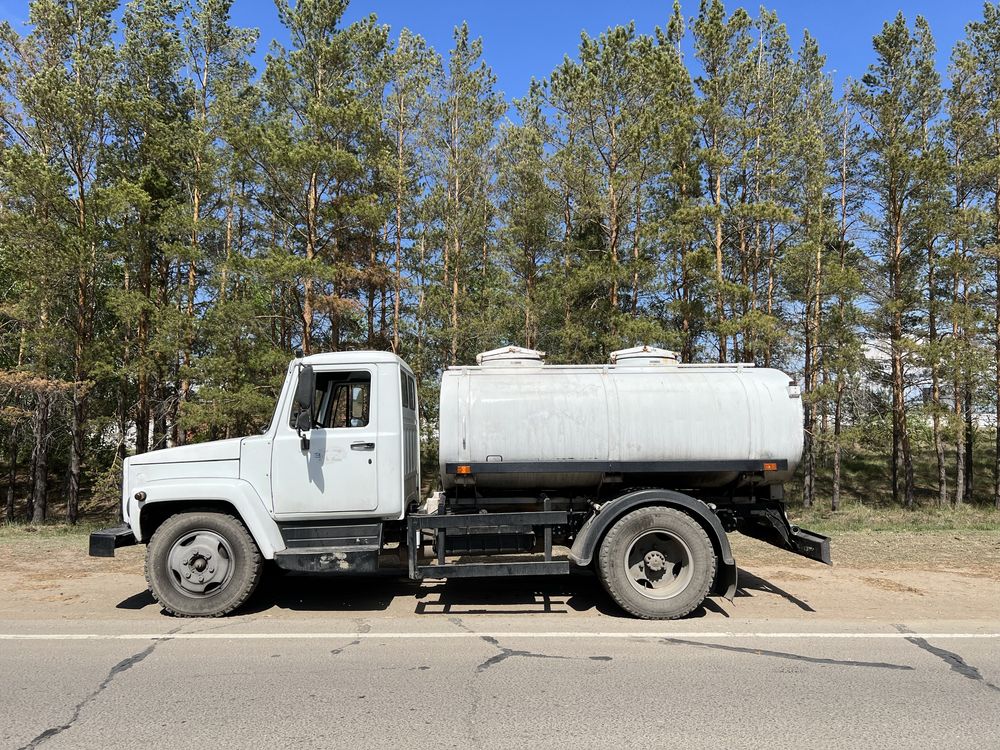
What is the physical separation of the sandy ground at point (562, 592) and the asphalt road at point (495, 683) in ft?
1.31

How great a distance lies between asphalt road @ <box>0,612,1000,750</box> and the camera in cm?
365

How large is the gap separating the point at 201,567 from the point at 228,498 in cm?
75

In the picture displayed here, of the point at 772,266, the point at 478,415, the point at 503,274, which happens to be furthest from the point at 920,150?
the point at 478,415

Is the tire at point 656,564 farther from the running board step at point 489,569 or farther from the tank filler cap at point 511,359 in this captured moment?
the tank filler cap at point 511,359

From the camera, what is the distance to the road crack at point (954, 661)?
4484 mm

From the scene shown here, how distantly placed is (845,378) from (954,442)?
5.04m

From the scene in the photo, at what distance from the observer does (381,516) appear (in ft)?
20.7

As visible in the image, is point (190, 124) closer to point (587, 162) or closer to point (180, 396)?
point (180, 396)

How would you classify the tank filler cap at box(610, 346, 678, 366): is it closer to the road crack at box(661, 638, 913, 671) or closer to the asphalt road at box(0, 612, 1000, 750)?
the asphalt road at box(0, 612, 1000, 750)

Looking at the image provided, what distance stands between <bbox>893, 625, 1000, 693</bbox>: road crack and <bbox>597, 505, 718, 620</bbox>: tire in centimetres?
171

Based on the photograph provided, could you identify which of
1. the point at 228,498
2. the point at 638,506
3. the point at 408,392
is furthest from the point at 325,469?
the point at 638,506

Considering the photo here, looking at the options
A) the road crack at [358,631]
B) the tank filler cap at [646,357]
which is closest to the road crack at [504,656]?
the road crack at [358,631]

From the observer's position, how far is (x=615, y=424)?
631 cm

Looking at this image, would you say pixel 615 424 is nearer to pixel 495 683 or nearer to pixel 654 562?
pixel 654 562
